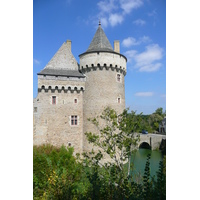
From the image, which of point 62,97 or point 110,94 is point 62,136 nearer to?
point 62,97

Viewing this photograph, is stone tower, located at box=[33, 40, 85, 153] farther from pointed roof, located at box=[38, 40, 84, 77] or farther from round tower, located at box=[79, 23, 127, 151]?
round tower, located at box=[79, 23, 127, 151]

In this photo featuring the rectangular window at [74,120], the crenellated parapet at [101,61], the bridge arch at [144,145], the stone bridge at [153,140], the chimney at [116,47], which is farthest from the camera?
the bridge arch at [144,145]

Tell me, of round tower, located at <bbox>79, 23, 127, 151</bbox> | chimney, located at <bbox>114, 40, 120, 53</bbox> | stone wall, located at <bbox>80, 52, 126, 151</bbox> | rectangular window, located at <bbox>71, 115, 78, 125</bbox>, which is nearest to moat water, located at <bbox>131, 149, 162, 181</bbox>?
stone wall, located at <bbox>80, 52, 126, 151</bbox>

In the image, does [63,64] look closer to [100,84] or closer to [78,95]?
[78,95]

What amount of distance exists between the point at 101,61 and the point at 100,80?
135 centimetres

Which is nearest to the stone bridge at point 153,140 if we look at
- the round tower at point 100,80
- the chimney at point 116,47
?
the round tower at point 100,80

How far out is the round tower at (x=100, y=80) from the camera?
39.1 ft

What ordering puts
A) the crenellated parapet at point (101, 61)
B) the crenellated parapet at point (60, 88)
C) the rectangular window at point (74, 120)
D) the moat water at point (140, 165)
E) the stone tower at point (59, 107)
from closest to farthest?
1. the moat water at point (140, 165)
2. the crenellated parapet at point (101, 61)
3. the stone tower at point (59, 107)
4. the crenellated parapet at point (60, 88)
5. the rectangular window at point (74, 120)

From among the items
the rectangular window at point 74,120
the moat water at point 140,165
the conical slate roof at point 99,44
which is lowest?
the moat water at point 140,165

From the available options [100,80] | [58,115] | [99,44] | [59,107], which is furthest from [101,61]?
[58,115]

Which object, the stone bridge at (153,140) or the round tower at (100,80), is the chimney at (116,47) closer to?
the round tower at (100,80)

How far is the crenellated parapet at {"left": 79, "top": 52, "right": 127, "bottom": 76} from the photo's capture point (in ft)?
39.1
